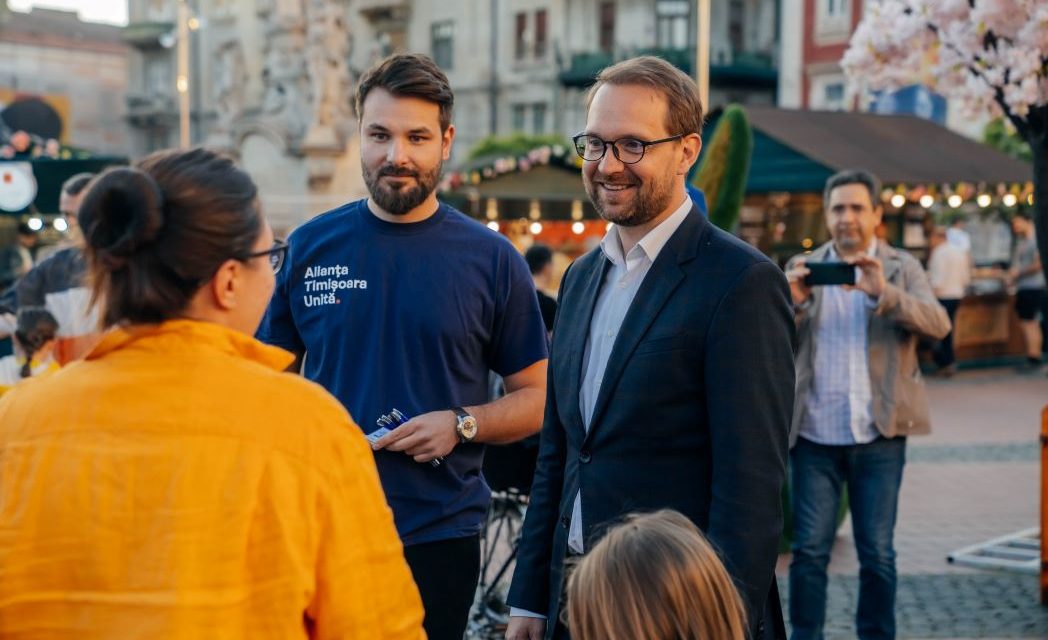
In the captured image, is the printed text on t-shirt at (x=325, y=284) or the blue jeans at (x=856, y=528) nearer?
the printed text on t-shirt at (x=325, y=284)

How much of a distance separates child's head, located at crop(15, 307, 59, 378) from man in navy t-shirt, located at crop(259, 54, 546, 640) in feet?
10.5

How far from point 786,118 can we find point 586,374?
15741 millimetres

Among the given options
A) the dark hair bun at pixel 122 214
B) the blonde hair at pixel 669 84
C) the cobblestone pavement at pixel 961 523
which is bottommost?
the cobblestone pavement at pixel 961 523

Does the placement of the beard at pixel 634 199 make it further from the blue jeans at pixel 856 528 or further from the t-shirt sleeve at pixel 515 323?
the blue jeans at pixel 856 528

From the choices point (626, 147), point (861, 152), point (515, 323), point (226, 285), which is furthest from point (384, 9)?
point (226, 285)

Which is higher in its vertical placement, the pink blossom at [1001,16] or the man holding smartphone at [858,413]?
the pink blossom at [1001,16]

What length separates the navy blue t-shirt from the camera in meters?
3.29

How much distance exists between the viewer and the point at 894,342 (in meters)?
5.57

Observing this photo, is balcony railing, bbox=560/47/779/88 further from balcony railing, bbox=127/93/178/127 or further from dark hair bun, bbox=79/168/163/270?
dark hair bun, bbox=79/168/163/270

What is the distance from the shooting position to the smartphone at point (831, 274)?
17.7ft

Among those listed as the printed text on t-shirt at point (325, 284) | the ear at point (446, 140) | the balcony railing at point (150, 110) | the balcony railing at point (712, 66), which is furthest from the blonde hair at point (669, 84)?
the balcony railing at point (150, 110)

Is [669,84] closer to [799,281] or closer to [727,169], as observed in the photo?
[799,281]

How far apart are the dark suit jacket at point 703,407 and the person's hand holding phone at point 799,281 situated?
2452 millimetres

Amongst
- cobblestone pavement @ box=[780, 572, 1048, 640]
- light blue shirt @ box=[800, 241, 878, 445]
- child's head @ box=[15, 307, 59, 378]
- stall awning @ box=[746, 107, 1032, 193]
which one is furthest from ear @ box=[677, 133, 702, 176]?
stall awning @ box=[746, 107, 1032, 193]
